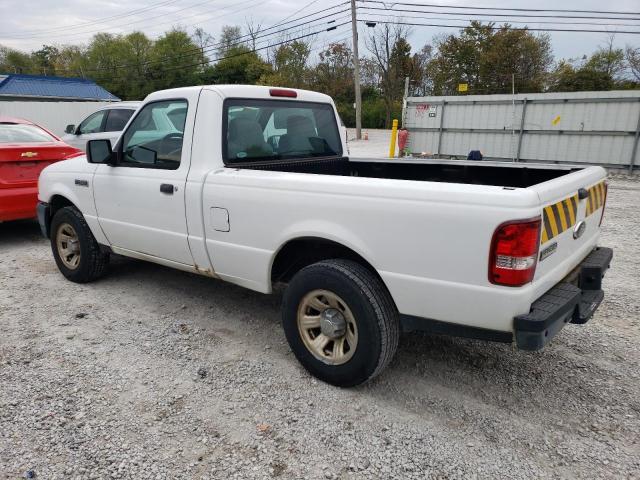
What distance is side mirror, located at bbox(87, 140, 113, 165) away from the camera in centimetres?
412

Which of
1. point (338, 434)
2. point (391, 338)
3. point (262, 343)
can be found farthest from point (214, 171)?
point (338, 434)

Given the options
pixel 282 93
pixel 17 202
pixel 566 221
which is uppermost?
pixel 282 93

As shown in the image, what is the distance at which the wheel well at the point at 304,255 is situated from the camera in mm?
2990

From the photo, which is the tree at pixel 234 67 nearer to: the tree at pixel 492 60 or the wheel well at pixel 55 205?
the tree at pixel 492 60

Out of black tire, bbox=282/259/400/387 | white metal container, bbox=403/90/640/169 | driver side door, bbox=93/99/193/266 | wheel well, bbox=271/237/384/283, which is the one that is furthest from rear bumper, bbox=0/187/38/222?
white metal container, bbox=403/90/640/169

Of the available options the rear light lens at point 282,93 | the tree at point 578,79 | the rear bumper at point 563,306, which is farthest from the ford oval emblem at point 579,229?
the tree at point 578,79

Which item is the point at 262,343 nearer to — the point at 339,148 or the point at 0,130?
the point at 339,148

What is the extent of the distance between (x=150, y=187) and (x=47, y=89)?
3447 cm

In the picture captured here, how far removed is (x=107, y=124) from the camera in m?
10.4

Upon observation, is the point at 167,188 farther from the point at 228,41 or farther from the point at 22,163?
the point at 228,41

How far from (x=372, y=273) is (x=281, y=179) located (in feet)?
A: 2.74

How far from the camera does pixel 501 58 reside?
4369cm

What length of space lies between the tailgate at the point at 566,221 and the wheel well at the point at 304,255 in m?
0.98

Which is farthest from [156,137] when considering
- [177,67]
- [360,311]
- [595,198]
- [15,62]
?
[15,62]
